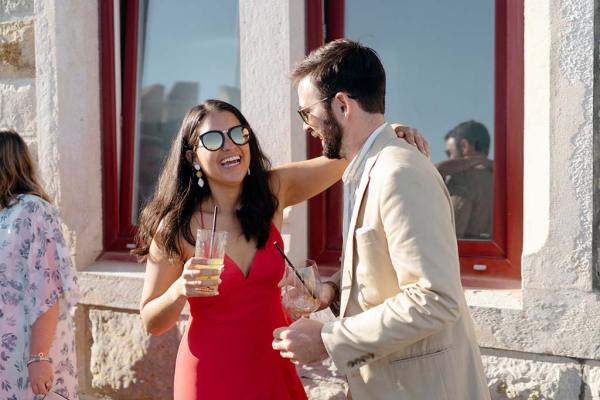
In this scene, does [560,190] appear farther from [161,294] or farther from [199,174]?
[161,294]

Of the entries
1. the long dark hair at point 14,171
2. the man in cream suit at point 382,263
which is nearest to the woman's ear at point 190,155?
the man in cream suit at point 382,263

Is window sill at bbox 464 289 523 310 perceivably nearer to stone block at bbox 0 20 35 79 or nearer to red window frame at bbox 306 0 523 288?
red window frame at bbox 306 0 523 288

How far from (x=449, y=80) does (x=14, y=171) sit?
2046 mm

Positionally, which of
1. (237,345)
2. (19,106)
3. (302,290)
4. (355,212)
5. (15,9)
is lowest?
(237,345)

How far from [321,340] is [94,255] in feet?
8.97

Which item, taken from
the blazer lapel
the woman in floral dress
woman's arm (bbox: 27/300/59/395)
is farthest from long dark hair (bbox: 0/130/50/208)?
the blazer lapel

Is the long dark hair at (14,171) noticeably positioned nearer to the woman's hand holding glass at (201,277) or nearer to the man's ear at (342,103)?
the woman's hand holding glass at (201,277)

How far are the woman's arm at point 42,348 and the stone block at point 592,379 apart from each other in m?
2.22

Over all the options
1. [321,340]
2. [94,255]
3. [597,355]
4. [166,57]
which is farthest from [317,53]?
[94,255]

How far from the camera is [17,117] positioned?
4.26m

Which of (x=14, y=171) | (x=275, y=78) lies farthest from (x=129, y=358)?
(x=275, y=78)

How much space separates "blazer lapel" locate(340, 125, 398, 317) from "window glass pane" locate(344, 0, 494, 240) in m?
1.40

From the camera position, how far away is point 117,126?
430cm

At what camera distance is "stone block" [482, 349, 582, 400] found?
2803mm
